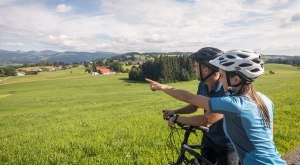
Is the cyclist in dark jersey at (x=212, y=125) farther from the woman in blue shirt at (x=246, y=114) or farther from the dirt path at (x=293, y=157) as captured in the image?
the dirt path at (x=293, y=157)

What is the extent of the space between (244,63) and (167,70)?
93.4 m

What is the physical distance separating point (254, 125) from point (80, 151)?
593 centimetres

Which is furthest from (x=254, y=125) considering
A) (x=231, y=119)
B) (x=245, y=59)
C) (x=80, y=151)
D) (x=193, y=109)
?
(x=80, y=151)

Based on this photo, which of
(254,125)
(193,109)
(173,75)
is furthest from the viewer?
(173,75)

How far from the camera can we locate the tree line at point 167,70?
96.5 m

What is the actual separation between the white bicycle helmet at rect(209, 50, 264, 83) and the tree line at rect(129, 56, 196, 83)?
91.0 meters

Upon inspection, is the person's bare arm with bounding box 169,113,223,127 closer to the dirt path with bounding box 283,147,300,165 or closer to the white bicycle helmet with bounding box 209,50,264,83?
the white bicycle helmet with bounding box 209,50,264,83

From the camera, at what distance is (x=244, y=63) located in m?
3.43

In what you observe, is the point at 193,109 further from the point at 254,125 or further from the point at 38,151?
the point at 38,151

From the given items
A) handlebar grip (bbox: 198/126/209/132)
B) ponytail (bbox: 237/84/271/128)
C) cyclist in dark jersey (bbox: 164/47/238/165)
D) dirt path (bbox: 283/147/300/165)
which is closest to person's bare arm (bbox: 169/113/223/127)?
handlebar grip (bbox: 198/126/209/132)

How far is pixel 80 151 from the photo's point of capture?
809 cm

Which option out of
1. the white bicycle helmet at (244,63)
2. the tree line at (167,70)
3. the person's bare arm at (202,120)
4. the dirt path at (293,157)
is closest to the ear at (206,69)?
the person's bare arm at (202,120)

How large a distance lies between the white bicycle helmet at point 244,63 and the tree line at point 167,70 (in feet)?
299

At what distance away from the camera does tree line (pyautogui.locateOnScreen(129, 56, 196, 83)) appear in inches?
3799
